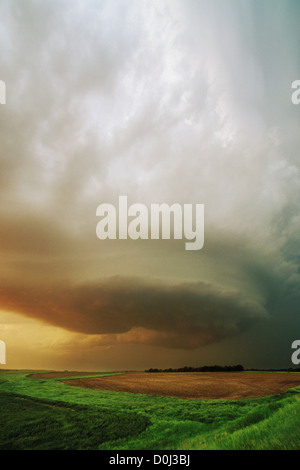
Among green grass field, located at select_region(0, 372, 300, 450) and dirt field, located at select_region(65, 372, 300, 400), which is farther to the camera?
dirt field, located at select_region(65, 372, 300, 400)

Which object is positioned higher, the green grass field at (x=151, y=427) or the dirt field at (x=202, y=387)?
the green grass field at (x=151, y=427)

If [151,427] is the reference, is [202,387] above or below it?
below

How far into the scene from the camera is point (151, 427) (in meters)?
19.8

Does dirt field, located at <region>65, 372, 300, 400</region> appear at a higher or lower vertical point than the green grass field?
lower

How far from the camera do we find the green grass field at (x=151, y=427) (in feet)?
41.7

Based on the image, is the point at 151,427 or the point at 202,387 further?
the point at 202,387

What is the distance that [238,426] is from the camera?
17.0 m

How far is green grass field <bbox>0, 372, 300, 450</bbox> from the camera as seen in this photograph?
12711 mm
